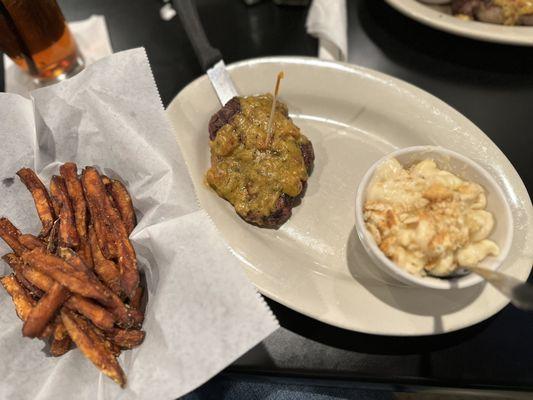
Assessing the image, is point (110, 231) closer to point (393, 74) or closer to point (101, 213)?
point (101, 213)

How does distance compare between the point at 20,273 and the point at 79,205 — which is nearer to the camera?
the point at 20,273

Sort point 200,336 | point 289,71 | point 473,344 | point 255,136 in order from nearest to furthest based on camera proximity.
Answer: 1. point 200,336
2. point 473,344
3. point 255,136
4. point 289,71

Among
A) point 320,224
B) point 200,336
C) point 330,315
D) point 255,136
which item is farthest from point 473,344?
point 255,136

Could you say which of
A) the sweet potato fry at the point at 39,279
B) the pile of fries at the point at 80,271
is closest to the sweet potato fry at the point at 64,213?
the pile of fries at the point at 80,271

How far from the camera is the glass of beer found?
5.84 feet

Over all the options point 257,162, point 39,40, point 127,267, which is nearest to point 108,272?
point 127,267

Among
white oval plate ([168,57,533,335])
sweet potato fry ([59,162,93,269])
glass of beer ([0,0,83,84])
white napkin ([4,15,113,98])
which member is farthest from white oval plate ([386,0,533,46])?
sweet potato fry ([59,162,93,269])

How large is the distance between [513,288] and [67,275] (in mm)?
1155

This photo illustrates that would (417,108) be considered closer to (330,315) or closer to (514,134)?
(514,134)

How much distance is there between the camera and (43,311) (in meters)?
1.22

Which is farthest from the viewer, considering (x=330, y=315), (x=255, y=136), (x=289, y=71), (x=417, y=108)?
(x=289, y=71)

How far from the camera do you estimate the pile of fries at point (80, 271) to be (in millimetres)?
1233

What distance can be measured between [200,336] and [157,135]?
71cm

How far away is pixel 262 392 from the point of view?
5.07 feet
